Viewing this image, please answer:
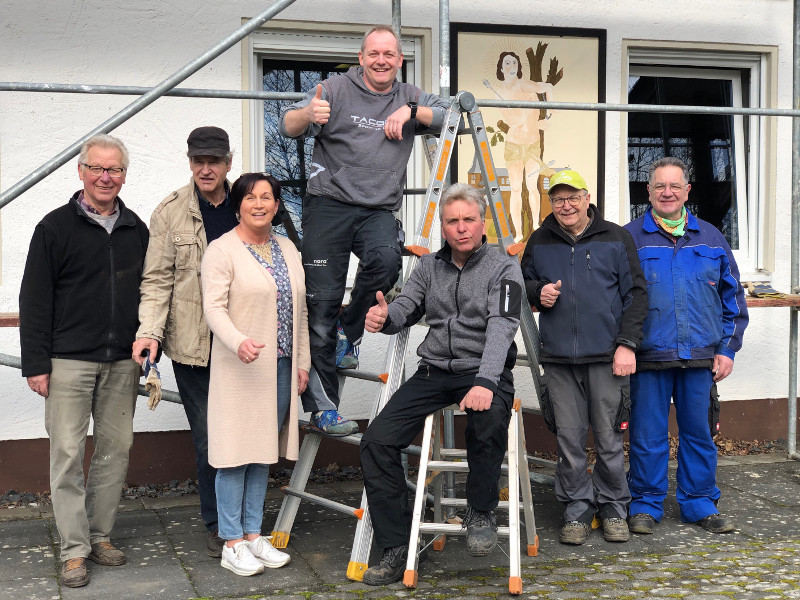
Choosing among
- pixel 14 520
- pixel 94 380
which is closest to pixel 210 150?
pixel 94 380

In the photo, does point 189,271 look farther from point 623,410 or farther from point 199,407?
point 623,410

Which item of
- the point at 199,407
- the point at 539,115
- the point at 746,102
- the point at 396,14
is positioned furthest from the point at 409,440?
the point at 746,102

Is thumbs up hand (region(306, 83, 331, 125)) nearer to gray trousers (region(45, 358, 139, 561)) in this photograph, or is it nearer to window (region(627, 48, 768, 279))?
gray trousers (region(45, 358, 139, 561))

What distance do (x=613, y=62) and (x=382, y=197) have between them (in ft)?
8.79

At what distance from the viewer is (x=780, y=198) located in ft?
22.3

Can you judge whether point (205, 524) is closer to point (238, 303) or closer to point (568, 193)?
point (238, 303)

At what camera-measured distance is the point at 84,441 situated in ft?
14.0

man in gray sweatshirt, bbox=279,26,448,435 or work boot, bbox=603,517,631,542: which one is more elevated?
man in gray sweatshirt, bbox=279,26,448,435

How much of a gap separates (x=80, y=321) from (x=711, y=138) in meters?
4.65

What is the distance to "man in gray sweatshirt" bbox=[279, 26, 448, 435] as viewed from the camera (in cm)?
443

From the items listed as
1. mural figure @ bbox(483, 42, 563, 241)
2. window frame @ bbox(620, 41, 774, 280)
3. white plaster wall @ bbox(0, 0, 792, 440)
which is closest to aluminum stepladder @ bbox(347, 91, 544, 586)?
white plaster wall @ bbox(0, 0, 792, 440)

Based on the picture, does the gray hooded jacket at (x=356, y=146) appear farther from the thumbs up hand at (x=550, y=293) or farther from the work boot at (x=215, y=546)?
the work boot at (x=215, y=546)

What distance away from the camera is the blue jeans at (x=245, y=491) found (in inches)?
169

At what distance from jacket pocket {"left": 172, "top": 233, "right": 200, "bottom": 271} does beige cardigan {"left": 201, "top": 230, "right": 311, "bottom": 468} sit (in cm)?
19
